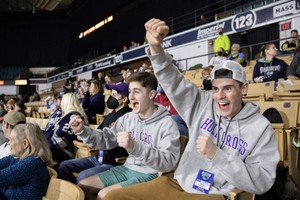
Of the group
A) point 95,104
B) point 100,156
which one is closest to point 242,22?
point 95,104

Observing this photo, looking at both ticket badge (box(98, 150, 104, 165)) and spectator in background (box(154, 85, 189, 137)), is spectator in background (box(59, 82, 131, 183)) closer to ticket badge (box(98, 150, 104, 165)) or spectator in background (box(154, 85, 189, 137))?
ticket badge (box(98, 150, 104, 165))

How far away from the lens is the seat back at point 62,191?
5.58 ft

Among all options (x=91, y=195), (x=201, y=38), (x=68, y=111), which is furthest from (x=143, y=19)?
(x=91, y=195)

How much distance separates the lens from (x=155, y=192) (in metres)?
1.89

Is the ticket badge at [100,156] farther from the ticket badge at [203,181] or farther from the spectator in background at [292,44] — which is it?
the spectator in background at [292,44]

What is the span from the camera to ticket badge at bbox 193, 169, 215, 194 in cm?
178

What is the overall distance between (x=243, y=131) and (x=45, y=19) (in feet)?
91.1

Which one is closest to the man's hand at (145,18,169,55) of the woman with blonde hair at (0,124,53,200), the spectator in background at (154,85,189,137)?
the woman with blonde hair at (0,124,53,200)

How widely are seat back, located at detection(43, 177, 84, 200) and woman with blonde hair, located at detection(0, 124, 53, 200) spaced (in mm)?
91

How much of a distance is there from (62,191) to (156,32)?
3.37ft

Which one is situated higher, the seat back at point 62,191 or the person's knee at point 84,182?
the seat back at point 62,191

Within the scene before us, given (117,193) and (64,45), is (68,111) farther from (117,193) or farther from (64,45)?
(64,45)

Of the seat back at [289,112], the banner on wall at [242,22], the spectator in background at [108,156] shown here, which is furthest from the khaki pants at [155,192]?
the banner on wall at [242,22]

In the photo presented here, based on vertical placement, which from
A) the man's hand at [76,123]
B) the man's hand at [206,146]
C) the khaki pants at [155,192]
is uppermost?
the man's hand at [76,123]
